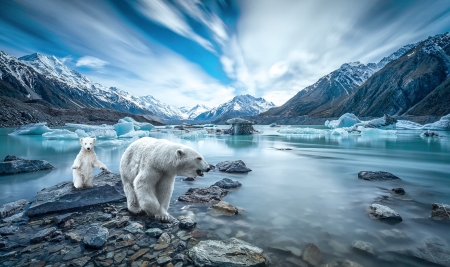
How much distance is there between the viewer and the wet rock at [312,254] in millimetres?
3373

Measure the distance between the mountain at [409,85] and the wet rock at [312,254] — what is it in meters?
129

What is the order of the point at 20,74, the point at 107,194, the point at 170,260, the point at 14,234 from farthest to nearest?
1. the point at 20,74
2. the point at 107,194
3. the point at 14,234
4. the point at 170,260

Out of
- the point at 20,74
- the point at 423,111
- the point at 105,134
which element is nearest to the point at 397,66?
the point at 423,111

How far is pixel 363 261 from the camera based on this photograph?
133 inches

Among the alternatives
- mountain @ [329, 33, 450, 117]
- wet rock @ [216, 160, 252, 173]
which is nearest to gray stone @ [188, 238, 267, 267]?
wet rock @ [216, 160, 252, 173]

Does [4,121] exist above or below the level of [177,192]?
above

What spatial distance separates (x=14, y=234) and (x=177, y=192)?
394 centimetres

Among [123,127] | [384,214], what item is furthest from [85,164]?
[123,127]

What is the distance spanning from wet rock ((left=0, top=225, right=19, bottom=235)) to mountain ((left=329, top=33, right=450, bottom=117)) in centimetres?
13287

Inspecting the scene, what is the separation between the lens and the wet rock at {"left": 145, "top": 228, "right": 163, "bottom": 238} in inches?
154

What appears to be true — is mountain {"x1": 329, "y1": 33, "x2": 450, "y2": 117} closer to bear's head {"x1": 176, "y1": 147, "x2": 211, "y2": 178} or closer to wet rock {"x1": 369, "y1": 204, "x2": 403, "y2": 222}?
wet rock {"x1": 369, "y1": 204, "x2": 403, "y2": 222}

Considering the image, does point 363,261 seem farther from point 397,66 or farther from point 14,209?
point 397,66

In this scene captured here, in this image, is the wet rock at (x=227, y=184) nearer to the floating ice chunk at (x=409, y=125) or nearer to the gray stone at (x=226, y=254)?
A: the gray stone at (x=226, y=254)

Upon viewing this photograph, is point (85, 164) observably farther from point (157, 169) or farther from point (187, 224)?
point (187, 224)
